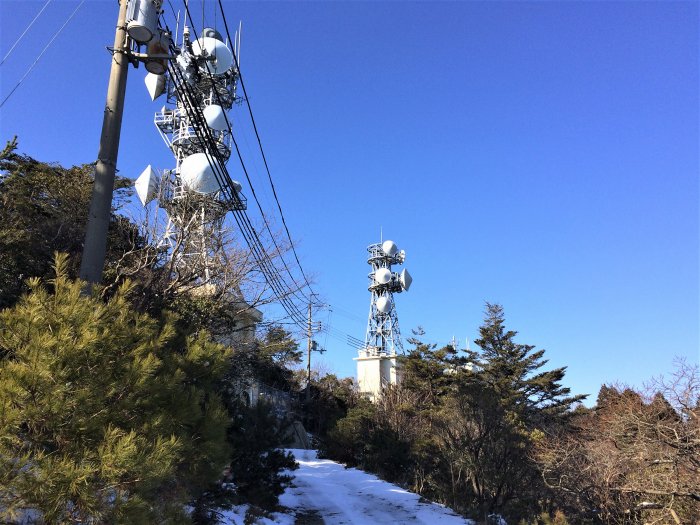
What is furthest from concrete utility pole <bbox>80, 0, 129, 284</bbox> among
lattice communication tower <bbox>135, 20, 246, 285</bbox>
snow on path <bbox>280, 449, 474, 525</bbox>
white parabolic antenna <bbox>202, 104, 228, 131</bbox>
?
white parabolic antenna <bbox>202, 104, 228, 131</bbox>

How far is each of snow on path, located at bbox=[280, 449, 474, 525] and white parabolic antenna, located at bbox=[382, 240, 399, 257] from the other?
127 ft

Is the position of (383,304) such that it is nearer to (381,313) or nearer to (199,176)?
(381,313)

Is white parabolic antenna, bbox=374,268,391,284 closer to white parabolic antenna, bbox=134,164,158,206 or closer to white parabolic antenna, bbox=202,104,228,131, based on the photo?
white parabolic antenna, bbox=202,104,228,131

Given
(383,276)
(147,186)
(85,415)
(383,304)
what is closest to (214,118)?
(147,186)

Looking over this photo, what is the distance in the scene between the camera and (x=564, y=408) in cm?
3678

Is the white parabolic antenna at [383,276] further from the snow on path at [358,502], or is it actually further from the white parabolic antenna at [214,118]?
the snow on path at [358,502]

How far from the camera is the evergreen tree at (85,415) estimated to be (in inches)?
111

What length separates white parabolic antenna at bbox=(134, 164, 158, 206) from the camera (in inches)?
571

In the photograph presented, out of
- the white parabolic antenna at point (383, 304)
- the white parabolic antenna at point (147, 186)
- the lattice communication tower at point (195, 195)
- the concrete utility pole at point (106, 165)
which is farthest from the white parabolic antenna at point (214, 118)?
the white parabolic antenna at point (383, 304)

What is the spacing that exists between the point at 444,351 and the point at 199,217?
27183 mm

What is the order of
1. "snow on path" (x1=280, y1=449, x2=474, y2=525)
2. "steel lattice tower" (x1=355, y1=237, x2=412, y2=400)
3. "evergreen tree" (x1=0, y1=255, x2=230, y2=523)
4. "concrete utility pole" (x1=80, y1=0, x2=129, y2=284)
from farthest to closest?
1. "steel lattice tower" (x1=355, y1=237, x2=412, y2=400)
2. "snow on path" (x1=280, y1=449, x2=474, y2=525)
3. "concrete utility pole" (x1=80, y1=0, x2=129, y2=284)
4. "evergreen tree" (x1=0, y1=255, x2=230, y2=523)

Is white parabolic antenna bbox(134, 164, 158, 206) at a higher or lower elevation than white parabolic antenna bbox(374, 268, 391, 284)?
lower

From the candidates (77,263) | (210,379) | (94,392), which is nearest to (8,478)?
(94,392)

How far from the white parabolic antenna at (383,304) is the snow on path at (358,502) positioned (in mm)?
34919
